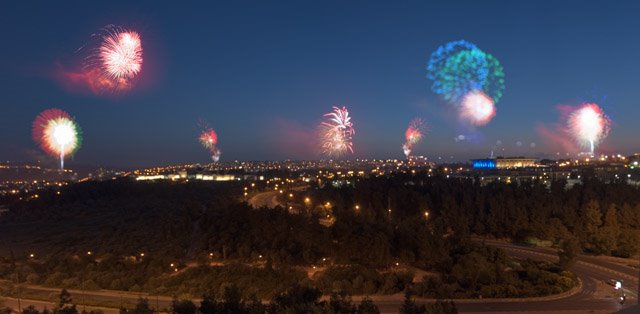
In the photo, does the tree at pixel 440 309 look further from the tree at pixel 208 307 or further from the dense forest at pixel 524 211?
the dense forest at pixel 524 211

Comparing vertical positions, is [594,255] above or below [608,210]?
below

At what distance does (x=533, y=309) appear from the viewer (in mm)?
13734

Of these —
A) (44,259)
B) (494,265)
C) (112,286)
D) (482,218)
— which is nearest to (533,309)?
(494,265)

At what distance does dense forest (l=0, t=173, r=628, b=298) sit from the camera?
53.6ft

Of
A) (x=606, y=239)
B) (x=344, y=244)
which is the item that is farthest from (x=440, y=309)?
(x=606, y=239)

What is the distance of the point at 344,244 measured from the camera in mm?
19781

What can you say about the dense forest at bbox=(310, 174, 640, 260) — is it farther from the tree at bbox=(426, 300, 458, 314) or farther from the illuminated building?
the illuminated building

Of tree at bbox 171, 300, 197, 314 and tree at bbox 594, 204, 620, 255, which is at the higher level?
tree at bbox 171, 300, 197, 314

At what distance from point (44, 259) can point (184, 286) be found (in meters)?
8.78

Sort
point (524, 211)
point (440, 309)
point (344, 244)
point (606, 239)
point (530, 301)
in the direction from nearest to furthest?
point (440, 309)
point (530, 301)
point (344, 244)
point (606, 239)
point (524, 211)

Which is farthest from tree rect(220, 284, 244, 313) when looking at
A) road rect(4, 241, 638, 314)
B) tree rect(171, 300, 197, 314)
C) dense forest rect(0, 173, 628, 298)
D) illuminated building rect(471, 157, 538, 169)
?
illuminated building rect(471, 157, 538, 169)

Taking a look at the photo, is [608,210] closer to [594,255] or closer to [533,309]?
[594,255]

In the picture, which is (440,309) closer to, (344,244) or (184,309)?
(184,309)

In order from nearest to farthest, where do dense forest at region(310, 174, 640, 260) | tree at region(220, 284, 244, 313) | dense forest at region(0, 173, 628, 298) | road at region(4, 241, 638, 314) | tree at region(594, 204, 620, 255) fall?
tree at region(220, 284, 244, 313) < road at region(4, 241, 638, 314) < dense forest at region(0, 173, 628, 298) < tree at region(594, 204, 620, 255) < dense forest at region(310, 174, 640, 260)
